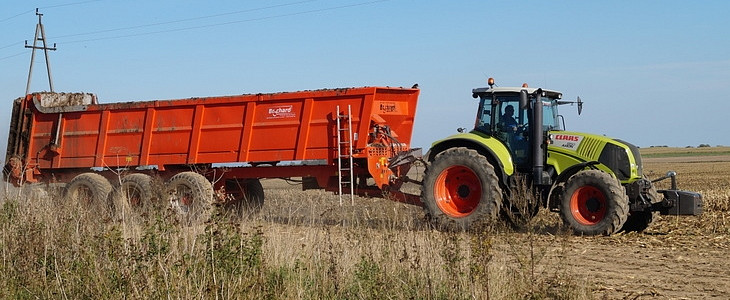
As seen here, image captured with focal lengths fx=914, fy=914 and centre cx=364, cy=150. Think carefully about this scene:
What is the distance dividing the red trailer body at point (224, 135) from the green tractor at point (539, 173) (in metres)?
1.29

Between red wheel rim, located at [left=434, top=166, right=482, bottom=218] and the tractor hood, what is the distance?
1219mm

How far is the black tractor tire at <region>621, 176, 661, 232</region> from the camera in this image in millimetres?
13314

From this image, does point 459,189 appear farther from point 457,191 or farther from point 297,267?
point 297,267

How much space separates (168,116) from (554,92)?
7.05 metres

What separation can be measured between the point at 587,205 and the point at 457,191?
81.8 inches

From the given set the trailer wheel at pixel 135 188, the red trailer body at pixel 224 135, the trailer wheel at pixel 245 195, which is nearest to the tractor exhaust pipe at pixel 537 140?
the red trailer body at pixel 224 135

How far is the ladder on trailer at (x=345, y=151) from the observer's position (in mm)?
14914

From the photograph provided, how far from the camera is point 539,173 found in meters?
13.4

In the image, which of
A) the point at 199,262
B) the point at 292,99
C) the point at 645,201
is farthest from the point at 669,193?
the point at 199,262

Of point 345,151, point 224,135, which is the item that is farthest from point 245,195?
point 345,151

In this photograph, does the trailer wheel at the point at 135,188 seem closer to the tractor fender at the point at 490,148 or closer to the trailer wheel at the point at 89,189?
the trailer wheel at the point at 89,189

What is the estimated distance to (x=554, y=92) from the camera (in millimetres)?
14148

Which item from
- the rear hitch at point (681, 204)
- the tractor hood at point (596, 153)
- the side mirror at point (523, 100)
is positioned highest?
the side mirror at point (523, 100)

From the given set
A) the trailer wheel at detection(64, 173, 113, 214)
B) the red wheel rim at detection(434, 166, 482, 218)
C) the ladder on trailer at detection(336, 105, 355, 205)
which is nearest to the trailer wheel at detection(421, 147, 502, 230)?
the red wheel rim at detection(434, 166, 482, 218)
